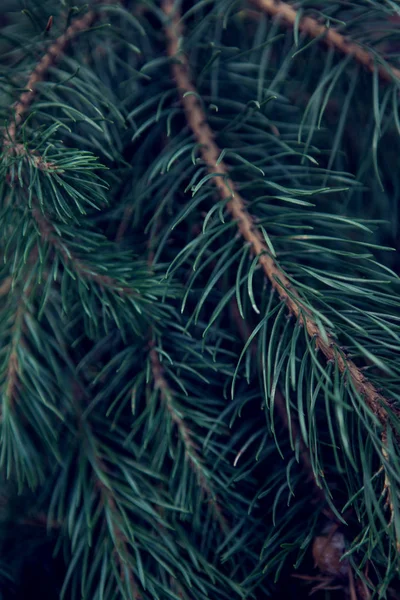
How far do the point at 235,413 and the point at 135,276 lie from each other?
0.40ft

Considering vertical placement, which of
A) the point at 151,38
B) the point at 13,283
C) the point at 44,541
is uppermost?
the point at 151,38

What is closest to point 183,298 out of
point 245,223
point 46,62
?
point 245,223

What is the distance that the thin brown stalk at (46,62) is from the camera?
376 millimetres

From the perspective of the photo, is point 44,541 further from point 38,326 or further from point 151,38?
point 151,38

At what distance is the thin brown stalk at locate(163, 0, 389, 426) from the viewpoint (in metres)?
0.33

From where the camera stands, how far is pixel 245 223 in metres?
0.38


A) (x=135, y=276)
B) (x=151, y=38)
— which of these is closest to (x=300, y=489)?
(x=135, y=276)

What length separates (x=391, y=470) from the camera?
312 millimetres

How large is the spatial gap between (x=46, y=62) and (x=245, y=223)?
18 cm

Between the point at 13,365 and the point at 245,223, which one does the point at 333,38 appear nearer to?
the point at 245,223

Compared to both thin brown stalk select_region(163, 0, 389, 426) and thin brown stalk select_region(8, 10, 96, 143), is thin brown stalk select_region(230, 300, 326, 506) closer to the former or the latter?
thin brown stalk select_region(163, 0, 389, 426)

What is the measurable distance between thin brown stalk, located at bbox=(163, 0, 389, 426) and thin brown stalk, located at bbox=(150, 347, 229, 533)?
0.11 meters

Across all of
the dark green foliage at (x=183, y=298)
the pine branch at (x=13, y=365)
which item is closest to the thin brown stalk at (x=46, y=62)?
the dark green foliage at (x=183, y=298)

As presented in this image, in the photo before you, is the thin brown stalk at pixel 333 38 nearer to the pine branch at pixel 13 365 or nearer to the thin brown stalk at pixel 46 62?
the thin brown stalk at pixel 46 62
